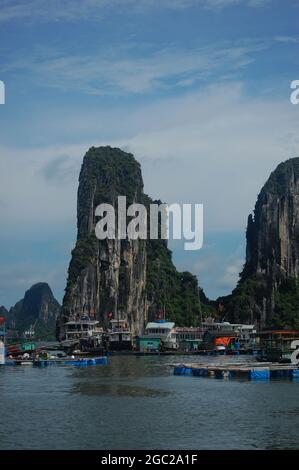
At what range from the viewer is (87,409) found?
46625mm

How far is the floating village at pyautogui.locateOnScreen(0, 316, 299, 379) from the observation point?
73.2m

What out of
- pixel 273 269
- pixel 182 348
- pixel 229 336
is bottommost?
pixel 182 348

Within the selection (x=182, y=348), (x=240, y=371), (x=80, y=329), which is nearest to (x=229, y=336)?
(x=182, y=348)

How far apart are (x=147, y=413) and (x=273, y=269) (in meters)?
137

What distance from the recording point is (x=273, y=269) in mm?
178500

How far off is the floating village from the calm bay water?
17.5 feet

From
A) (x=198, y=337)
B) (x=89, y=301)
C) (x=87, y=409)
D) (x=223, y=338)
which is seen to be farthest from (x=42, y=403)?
(x=89, y=301)

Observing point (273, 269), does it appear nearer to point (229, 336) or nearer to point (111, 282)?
point (111, 282)

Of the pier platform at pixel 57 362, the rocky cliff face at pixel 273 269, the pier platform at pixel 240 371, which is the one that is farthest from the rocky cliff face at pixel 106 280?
the pier platform at pixel 240 371

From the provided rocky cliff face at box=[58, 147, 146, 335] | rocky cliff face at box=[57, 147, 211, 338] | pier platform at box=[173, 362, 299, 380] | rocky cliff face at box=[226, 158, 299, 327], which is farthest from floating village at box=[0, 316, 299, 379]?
rocky cliff face at box=[226, 158, 299, 327]

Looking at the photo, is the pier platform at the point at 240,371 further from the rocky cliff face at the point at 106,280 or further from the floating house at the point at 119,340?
the rocky cliff face at the point at 106,280

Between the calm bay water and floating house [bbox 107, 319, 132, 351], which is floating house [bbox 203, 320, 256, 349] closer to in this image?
floating house [bbox 107, 319, 132, 351]

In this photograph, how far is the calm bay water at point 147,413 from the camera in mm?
35156
